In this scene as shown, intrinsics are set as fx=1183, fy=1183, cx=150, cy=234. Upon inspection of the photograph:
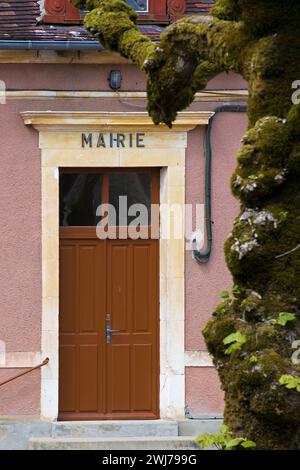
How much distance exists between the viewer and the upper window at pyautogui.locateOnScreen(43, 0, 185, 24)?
1183cm

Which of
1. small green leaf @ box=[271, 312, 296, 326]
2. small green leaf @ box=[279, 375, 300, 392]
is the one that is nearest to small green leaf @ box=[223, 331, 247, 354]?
small green leaf @ box=[271, 312, 296, 326]

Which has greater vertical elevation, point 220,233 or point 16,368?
point 220,233

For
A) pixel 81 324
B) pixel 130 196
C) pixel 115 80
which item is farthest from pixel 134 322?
pixel 115 80

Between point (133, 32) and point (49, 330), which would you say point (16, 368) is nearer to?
point (49, 330)

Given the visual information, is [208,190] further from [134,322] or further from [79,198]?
[134,322]

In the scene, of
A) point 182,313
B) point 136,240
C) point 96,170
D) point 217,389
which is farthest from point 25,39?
point 217,389

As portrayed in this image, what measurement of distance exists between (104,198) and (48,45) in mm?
1668

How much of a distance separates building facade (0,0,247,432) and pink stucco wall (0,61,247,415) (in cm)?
1

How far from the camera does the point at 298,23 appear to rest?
5.08m

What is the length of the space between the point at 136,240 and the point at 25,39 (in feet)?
7.59

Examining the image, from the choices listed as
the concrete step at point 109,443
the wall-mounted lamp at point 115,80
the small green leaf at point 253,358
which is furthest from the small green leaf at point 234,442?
the wall-mounted lamp at point 115,80

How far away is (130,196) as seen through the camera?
12141mm

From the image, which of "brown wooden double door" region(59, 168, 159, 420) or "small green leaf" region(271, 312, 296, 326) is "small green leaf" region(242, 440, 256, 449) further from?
"brown wooden double door" region(59, 168, 159, 420)

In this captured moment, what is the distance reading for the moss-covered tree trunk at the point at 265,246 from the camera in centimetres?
478
